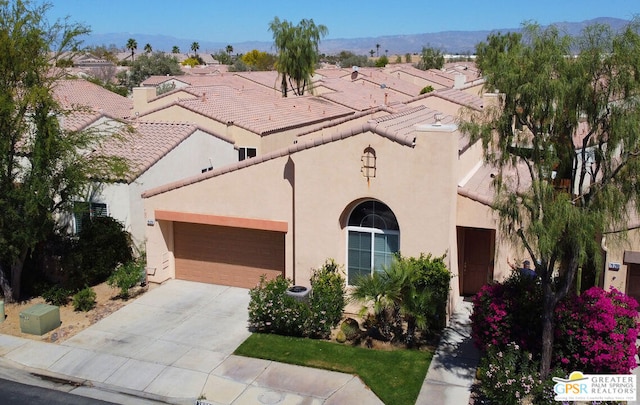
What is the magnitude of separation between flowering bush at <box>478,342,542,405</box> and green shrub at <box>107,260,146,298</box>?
33.9 feet

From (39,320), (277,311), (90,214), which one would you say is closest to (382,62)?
(90,214)

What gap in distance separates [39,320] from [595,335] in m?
13.0

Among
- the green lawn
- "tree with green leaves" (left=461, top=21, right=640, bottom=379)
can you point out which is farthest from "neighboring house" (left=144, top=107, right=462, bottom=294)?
"tree with green leaves" (left=461, top=21, right=640, bottom=379)

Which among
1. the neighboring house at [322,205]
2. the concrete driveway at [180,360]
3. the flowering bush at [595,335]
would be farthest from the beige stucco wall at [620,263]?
the concrete driveway at [180,360]

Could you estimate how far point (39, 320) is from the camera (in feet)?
53.6

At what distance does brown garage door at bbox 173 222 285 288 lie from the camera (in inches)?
751

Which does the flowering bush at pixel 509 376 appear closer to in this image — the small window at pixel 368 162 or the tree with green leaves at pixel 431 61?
the small window at pixel 368 162

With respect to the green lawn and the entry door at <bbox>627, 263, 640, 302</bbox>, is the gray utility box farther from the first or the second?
the entry door at <bbox>627, 263, 640, 302</bbox>

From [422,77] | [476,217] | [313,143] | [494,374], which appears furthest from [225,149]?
[422,77]

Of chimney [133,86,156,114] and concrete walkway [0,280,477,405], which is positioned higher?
chimney [133,86,156,114]

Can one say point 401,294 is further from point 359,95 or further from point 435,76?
point 435,76

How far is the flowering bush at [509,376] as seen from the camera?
11.8 metres

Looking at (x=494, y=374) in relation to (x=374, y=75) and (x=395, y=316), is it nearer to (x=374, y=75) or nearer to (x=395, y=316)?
(x=395, y=316)

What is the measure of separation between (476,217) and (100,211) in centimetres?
1180
